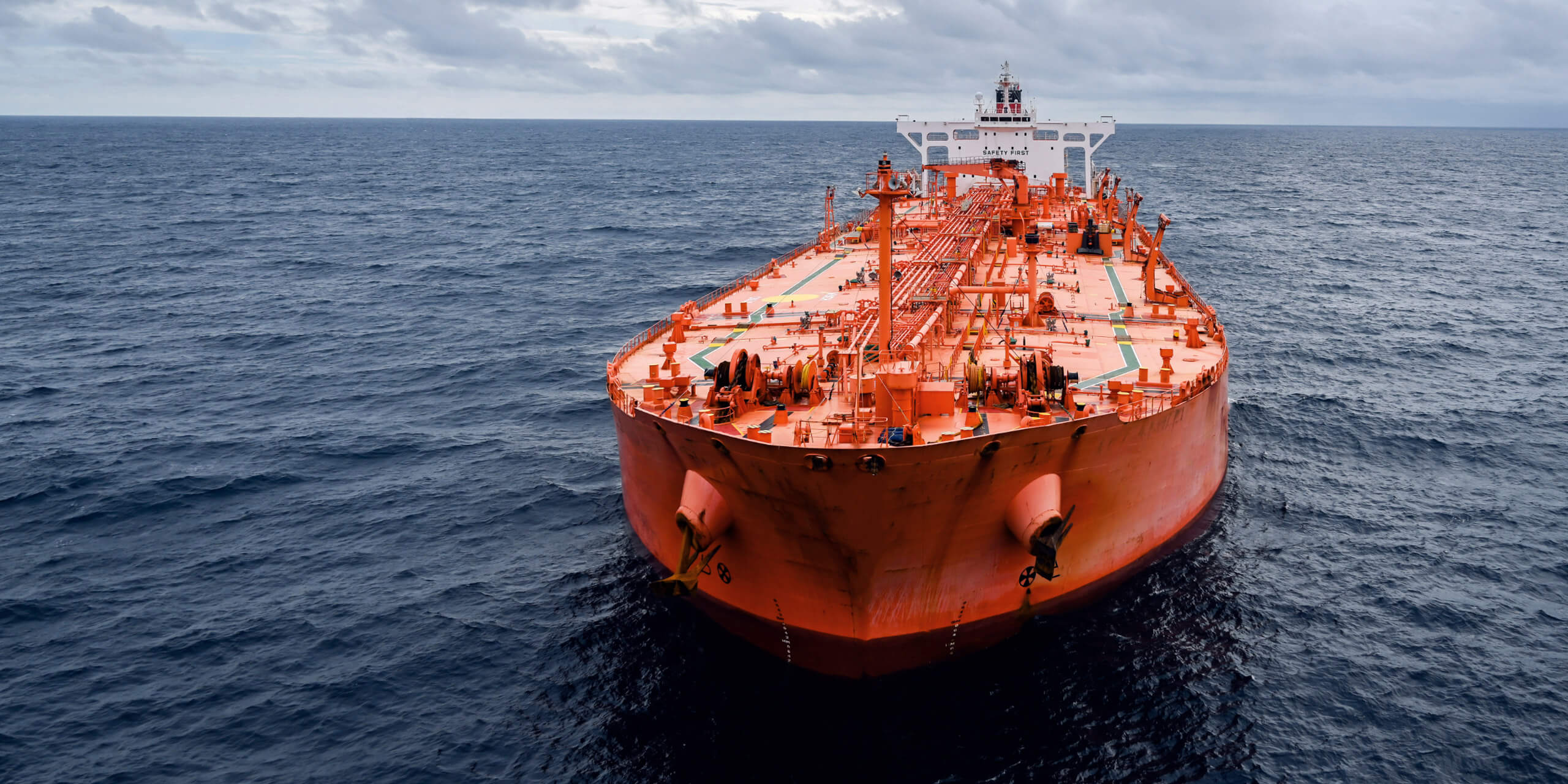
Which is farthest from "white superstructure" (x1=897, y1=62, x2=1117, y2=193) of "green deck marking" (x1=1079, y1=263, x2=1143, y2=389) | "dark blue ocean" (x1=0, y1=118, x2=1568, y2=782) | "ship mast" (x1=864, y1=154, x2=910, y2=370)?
"ship mast" (x1=864, y1=154, x2=910, y2=370)

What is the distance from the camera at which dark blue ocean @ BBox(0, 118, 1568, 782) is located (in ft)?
70.8

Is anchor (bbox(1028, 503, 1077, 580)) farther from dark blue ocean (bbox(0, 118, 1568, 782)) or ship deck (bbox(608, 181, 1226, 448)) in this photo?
dark blue ocean (bbox(0, 118, 1568, 782))

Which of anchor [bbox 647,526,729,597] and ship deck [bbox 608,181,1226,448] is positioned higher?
ship deck [bbox 608,181,1226,448]

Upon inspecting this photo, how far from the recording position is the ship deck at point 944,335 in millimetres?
24719

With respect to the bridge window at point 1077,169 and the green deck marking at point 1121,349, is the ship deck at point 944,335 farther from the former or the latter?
the bridge window at point 1077,169

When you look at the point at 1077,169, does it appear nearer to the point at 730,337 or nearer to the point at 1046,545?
the point at 730,337

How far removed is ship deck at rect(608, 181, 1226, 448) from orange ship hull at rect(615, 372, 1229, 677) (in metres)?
0.86

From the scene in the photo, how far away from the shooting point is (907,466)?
2083cm

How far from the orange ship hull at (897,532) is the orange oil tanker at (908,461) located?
56 mm

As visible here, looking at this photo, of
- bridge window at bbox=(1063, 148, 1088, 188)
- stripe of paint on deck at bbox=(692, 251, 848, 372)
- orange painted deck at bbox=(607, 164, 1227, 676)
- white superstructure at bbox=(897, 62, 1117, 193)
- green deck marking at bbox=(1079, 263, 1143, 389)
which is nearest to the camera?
orange painted deck at bbox=(607, 164, 1227, 676)

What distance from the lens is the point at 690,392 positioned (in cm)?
2738

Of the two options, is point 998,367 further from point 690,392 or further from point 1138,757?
point 1138,757

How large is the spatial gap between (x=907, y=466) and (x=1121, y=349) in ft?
48.3

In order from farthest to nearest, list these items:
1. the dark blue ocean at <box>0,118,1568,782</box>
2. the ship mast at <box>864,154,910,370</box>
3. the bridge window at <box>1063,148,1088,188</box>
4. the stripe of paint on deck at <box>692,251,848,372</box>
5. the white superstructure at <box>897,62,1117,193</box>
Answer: the bridge window at <box>1063,148,1088,188</box>
the white superstructure at <box>897,62,1117,193</box>
the stripe of paint on deck at <box>692,251,848,372</box>
the ship mast at <box>864,154,910,370</box>
the dark blue ocean at <box>0,118,1568,782</box>
